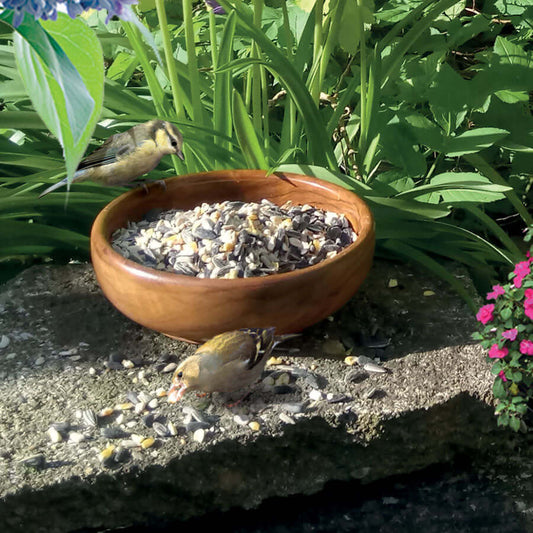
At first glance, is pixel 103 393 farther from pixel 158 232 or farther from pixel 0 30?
pixel 0 30

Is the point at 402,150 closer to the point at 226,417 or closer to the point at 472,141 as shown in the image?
the point at 472,141

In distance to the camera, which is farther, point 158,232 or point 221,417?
point 158,232

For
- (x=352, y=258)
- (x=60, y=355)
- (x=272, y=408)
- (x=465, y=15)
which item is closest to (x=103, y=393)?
(x=60, y=355)

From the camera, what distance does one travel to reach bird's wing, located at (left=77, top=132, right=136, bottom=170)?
2000 millimetres

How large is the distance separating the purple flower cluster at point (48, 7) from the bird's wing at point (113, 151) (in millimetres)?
1579

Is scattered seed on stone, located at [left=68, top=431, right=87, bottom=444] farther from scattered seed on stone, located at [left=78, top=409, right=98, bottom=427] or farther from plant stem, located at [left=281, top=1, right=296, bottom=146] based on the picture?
plant stem, located at [left=281, top=1, right=296, bottom=146]

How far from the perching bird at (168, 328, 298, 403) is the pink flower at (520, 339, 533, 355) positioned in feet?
1.75

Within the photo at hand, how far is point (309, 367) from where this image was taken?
1.85m

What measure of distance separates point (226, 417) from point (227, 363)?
148 millimetres

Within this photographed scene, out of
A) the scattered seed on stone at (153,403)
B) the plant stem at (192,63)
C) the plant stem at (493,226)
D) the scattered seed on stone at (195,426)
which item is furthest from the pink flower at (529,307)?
the plant stem at (192,63)

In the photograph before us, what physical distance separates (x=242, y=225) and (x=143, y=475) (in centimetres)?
64

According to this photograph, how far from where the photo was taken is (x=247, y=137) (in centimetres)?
215

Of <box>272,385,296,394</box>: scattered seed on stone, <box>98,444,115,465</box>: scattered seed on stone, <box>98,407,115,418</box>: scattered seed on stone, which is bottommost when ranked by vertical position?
<box>272,385,296,394</box>: scattered seed on stone

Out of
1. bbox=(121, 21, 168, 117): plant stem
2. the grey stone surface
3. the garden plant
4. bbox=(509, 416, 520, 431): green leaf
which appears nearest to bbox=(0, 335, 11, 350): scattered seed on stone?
the grey stone surface
